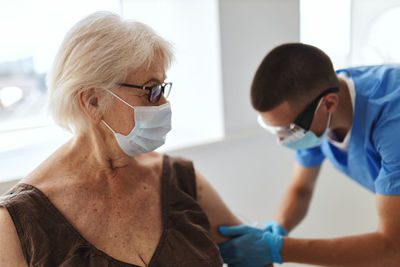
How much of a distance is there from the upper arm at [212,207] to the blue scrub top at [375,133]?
22.8 inches

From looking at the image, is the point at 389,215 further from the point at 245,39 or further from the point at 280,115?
the point at 245,39

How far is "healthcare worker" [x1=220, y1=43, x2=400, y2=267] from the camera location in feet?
4.53

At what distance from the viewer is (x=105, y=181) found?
126cm

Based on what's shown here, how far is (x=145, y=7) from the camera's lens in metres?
2.15

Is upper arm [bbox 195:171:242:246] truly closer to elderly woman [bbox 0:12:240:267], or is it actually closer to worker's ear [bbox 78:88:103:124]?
elderly woman [bbox 0:12:240:267]

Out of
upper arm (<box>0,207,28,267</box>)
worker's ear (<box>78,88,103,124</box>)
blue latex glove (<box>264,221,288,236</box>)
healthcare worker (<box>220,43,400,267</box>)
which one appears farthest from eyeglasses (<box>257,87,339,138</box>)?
upper arm (<box>0,207,28,267</box>)

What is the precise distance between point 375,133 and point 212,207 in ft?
2.24

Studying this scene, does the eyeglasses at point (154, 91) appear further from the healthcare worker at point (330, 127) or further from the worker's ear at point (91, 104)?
the healthcare worker at point (330, 127)

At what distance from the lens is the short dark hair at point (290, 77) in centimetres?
142

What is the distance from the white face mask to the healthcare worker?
0.41 metres

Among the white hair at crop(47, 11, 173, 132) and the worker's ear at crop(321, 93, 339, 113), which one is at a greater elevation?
the white hair at crop(47, 11, 173, 132)

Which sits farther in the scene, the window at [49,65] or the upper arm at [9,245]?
the window at [49,65]

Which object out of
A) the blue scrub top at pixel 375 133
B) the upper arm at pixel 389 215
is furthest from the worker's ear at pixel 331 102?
the upper arm at pixel 389 215

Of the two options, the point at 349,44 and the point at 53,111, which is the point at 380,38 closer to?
the point at 349,44
